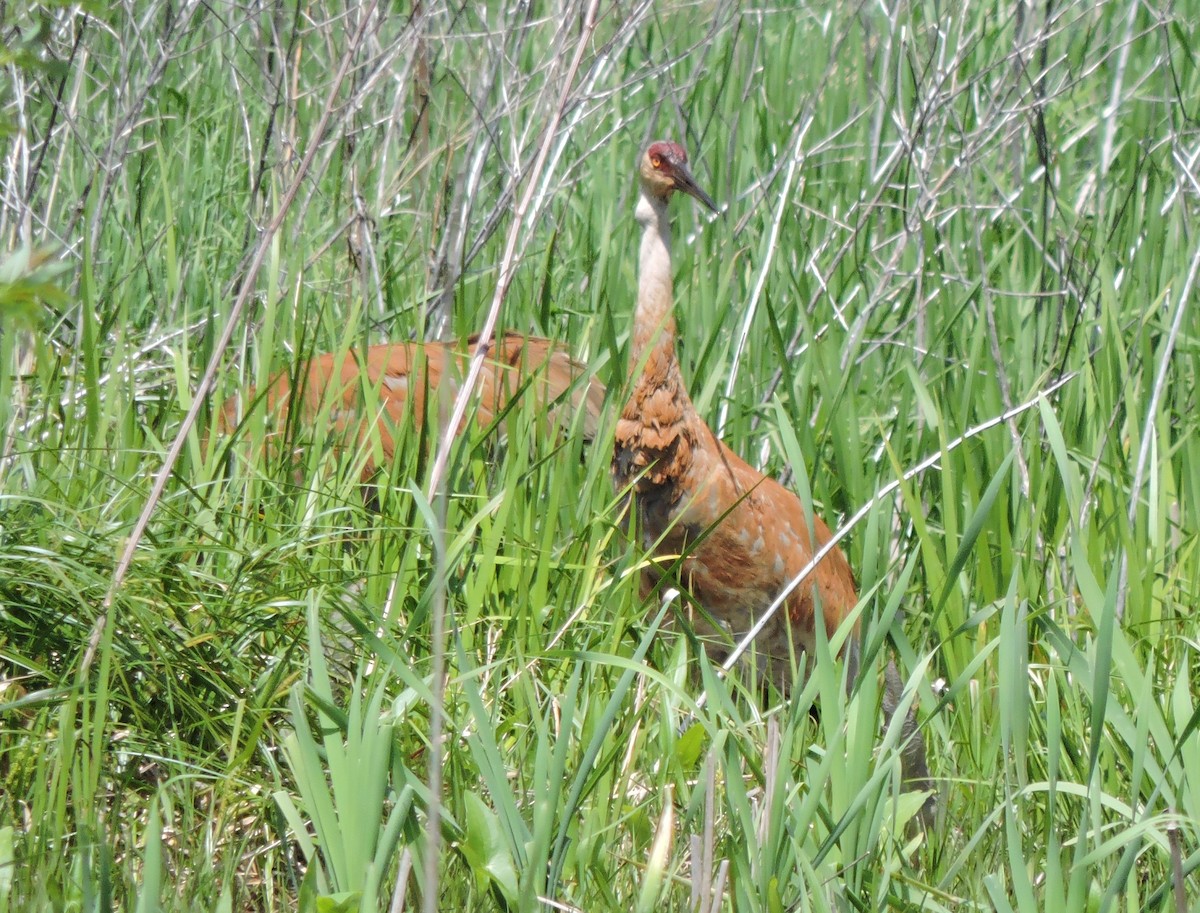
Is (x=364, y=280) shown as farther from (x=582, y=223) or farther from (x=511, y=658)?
(x=582, y=223)

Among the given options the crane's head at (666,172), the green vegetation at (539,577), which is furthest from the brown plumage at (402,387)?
the crane's head at (666,172)

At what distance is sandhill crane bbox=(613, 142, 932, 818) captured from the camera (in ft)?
11.2

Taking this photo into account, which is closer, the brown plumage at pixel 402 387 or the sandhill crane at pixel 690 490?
the brown plumage at pixel 402 387

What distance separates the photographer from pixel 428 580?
2.77 m

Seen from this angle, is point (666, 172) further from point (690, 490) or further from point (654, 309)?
point (690, 490)

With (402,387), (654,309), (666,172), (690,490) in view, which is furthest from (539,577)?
(666,172)

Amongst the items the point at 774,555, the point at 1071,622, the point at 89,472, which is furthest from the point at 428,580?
the point at 1071,622

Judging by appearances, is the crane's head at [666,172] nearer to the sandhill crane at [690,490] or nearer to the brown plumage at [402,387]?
the sandhill crane at [690,490]

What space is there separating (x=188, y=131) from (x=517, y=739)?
3.12 metres

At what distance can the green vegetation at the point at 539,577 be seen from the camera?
1.98 metres

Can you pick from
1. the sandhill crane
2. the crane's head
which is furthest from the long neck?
the crane's head

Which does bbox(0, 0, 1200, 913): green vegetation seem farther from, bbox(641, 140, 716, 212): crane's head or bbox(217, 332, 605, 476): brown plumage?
bbox(641, 140, 716, 212): crane's head

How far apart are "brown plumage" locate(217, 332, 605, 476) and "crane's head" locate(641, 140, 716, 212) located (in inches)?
18.4

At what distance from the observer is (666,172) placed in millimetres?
3525
